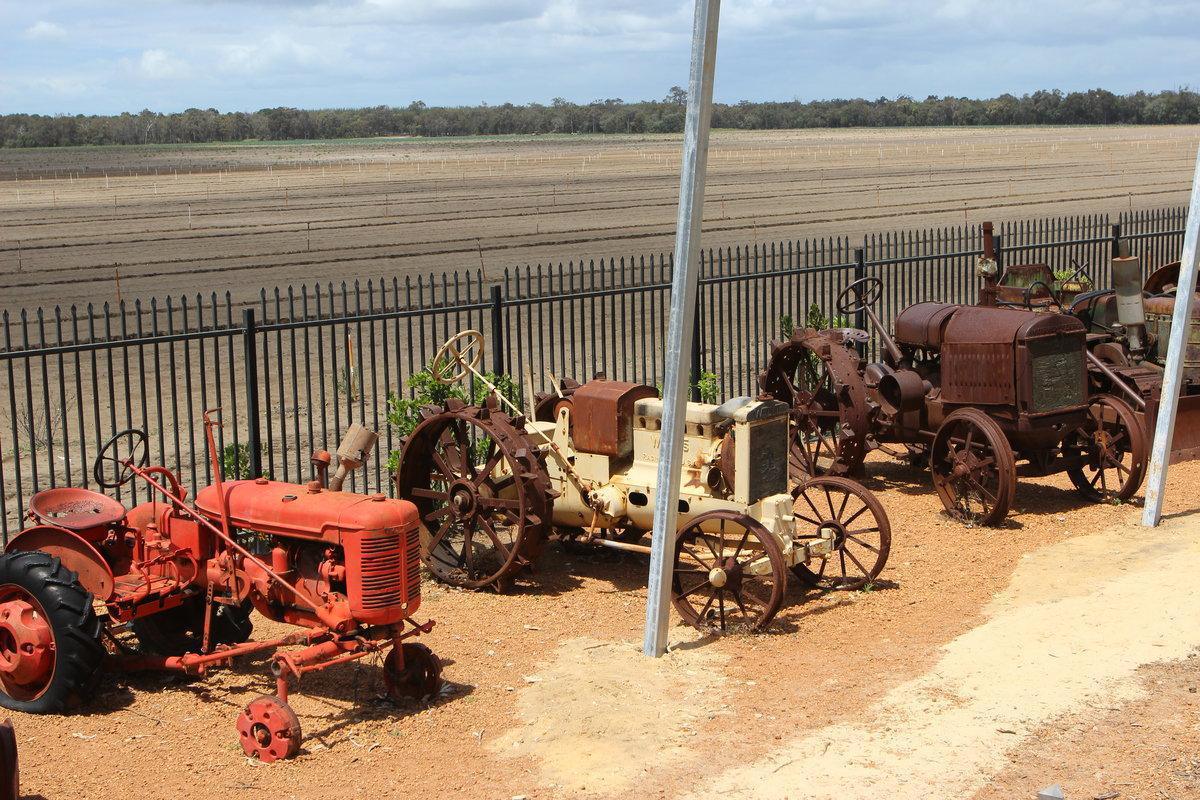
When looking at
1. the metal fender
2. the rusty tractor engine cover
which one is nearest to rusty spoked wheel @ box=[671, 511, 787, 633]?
the rusty tractor engine cover

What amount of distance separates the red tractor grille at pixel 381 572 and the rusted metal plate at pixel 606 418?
7.73ft

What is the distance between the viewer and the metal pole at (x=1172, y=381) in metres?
10.2

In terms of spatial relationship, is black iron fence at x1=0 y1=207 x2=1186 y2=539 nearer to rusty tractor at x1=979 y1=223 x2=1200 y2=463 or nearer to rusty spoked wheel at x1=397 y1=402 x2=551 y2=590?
rusty spoked wheel at x1=397 y1=402 x2=551 y2=590

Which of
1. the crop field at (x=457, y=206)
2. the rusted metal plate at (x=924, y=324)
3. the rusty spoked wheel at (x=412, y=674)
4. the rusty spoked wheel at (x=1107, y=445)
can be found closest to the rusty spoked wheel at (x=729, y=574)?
the rusty spoked wheel at (x=412, y=674)

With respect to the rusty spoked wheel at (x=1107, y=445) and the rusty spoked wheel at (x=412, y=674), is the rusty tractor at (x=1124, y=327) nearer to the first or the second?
the rusty spoked wheel at (x=1107, y=445)

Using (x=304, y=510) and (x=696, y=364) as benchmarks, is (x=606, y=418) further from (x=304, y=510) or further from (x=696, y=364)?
(x=696, y=364)

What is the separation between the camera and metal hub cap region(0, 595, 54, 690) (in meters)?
6.81

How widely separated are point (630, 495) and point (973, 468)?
3.02m

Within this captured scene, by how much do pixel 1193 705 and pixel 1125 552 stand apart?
295cm

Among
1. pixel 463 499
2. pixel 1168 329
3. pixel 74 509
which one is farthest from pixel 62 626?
pixel 1168 329

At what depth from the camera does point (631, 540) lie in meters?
9.42

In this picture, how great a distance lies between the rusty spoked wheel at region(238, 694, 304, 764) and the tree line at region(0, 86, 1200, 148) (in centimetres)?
13476

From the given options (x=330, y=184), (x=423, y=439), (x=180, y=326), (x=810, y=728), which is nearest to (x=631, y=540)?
(x=423, y=439)

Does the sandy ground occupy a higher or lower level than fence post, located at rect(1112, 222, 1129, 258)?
lower
